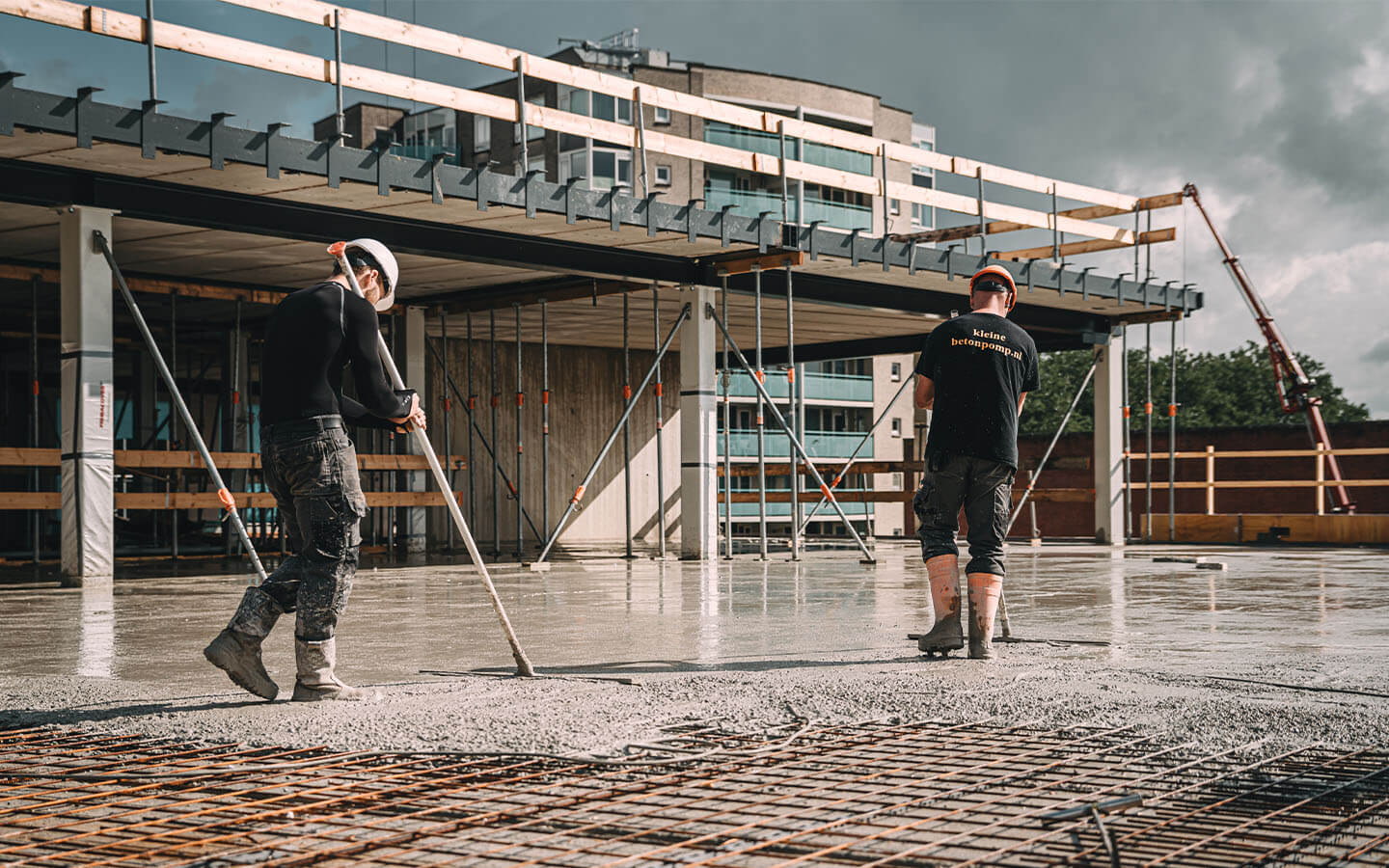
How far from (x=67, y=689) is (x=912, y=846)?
4077 mm

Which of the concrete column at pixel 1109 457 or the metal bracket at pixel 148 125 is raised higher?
the metal bracket at pixel 148 125

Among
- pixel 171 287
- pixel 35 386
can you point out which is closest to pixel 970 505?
pixel 171 287

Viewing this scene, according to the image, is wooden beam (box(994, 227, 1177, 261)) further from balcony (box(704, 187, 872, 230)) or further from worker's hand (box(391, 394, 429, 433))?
balcony (box(704, 187, 872, 230))

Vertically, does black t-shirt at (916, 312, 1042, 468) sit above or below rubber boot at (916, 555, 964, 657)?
above

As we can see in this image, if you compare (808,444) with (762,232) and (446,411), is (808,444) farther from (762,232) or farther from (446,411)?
(762,232)

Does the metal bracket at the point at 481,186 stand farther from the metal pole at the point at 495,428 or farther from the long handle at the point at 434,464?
the long handle at the point at 434,464

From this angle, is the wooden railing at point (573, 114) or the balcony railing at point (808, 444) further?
the balcony railing at point (808, 444)

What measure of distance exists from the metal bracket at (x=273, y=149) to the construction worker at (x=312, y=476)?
8.40 meters

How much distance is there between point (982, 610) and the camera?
6.80 metres

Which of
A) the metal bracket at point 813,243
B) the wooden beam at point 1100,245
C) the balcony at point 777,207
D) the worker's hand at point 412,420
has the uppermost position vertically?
the balcony at point 777,207

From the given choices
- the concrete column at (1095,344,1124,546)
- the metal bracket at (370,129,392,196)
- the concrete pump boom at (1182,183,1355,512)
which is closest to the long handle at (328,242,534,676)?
the metal bracket at (370,129,392,196)

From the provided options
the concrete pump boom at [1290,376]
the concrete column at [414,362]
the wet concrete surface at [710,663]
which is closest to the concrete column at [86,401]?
the wet concrete surface at [710,663]

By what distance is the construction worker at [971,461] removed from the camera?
6.86m

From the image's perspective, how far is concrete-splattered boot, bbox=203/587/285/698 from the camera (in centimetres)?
539
